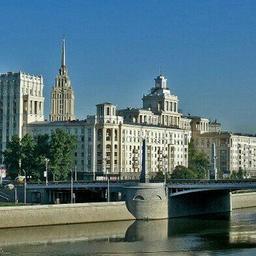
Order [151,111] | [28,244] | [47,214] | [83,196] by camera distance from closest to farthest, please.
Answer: [28,244], [47,214], [83,196], [151,111]

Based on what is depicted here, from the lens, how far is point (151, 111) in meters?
185

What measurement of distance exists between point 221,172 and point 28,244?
130 meters

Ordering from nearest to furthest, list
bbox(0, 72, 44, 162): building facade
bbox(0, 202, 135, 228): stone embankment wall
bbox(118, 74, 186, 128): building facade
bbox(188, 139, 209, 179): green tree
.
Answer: bbox(0, 202, 135, 228): stone embankment wall, bbox(0, 72, 44, 162): building facade, bbox(188, 139, 209, 179): green tree, bbox(118, 74, 186, 128): building facade

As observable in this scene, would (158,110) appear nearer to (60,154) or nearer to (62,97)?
(62,97)

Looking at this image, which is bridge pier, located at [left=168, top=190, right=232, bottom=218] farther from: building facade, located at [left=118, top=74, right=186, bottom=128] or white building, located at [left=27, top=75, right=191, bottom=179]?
building facade, located at [left=118, top=74, right=186, bottom=128]

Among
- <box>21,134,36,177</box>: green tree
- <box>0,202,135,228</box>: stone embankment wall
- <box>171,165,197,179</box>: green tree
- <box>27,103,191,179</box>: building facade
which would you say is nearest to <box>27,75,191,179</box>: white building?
<box>27,103,191,179</box>: building facade

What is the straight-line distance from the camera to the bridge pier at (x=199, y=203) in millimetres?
97188

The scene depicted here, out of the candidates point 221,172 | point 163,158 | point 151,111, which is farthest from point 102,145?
point 221,172

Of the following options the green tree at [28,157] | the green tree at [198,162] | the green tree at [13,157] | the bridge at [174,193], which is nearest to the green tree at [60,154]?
the green tree at [28,157]

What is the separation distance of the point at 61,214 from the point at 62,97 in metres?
104

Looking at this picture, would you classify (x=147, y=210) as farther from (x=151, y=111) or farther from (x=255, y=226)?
(x=151, y=111)

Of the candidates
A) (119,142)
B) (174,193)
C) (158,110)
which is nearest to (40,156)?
(119,142)

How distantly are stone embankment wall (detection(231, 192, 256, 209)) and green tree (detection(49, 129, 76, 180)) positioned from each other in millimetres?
28134

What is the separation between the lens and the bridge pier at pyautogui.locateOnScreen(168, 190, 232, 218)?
319ft
